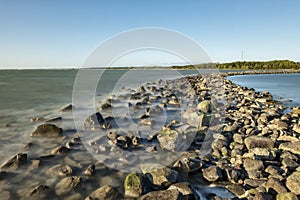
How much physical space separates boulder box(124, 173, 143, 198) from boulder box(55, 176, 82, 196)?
1.07 m

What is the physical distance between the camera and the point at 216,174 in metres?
4.91

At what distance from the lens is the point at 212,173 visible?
16.3 feet

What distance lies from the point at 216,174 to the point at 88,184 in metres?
2.72

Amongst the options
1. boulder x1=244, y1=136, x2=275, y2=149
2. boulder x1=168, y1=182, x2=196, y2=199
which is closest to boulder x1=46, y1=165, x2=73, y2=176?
boulder x1=168, y1=182, x2=196, y2=199

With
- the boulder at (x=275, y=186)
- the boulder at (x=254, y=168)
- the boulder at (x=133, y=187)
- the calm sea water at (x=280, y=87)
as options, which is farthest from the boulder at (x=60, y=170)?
the calm sea water at (x=280, y=87)

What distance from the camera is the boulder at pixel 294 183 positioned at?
4172 mm

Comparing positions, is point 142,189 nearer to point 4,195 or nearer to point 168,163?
point 168,163

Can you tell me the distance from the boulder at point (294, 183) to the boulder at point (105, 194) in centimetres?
316

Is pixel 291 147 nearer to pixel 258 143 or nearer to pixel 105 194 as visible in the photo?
pixel 258 143

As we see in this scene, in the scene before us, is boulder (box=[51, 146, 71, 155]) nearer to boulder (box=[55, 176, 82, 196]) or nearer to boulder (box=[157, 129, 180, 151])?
boulder (box=[55, 176, 82, 196])

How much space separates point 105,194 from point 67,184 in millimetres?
960

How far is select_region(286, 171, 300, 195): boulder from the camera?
4172mm

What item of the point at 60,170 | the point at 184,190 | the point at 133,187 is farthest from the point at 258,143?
the point at 60,170

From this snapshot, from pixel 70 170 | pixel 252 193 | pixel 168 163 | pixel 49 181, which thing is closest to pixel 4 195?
pixel 49 181
